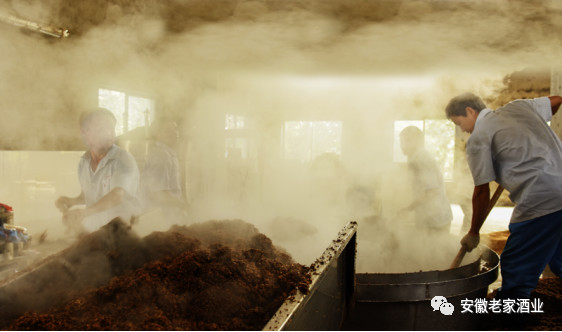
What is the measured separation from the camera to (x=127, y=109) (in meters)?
4.91

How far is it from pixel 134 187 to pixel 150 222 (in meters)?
0.39

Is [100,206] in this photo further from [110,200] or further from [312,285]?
[312,285]

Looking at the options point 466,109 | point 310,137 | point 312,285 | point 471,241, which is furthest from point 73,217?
point 310,137

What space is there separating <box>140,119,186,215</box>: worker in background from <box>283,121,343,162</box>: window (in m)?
6.14

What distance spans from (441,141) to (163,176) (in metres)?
7.69

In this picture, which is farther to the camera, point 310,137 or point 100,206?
point 310,137

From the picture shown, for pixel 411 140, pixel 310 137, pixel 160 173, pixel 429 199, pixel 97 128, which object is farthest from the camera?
pixel 310 137

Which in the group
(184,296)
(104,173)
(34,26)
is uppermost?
(34,26)

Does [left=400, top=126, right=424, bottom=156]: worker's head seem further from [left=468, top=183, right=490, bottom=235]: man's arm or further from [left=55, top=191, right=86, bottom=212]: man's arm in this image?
[left=55, top=191, right=86, bottom=212]: man's arm

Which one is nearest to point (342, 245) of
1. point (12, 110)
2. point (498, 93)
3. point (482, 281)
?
point (482, 281)

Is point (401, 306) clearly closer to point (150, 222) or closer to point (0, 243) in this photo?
point (150, 222)

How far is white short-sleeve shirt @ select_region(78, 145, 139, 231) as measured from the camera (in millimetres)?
2678

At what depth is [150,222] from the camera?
3021 mm

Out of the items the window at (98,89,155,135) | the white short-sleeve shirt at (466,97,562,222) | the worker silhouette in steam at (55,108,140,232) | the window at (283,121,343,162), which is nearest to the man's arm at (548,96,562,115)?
the white short-sleeve shirt at (466,97,562,222)
